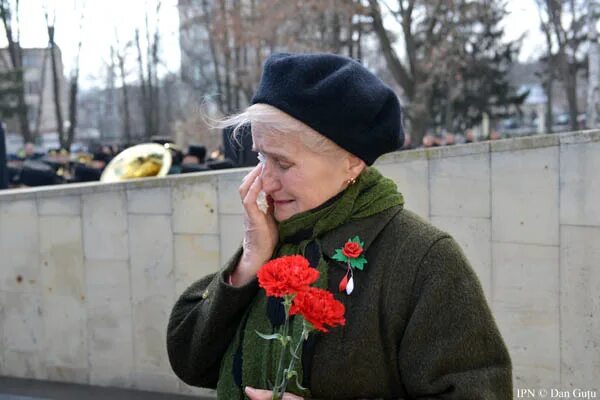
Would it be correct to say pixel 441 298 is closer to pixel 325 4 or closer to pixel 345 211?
pixel 345 211

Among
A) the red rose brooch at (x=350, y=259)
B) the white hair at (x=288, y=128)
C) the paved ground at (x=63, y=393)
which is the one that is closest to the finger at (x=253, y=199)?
the white hair at (x=288, y=128)

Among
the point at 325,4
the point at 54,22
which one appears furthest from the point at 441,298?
the point at 54,22

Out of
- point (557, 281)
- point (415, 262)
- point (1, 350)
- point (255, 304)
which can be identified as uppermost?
point (415, 262)

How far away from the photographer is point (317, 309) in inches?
71.2

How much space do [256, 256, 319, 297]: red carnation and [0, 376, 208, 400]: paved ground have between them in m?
5.22

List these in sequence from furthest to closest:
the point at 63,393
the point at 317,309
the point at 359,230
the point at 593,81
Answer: the point at 593,81 < the point at 63,393 < the point at 359,230 < the point at 317,309

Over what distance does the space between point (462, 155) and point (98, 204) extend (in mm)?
3231

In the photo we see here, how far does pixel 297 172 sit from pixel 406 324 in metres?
0.50

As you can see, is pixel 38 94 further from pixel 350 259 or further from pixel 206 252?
pixel 350 259

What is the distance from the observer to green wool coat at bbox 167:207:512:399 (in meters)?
1.95

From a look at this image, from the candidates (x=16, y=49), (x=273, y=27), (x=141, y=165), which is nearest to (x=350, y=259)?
(x=141, y=165)

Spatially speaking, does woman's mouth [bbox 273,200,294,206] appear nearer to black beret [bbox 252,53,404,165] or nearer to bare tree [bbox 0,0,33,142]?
black beret [bbox 252,53,404,165]

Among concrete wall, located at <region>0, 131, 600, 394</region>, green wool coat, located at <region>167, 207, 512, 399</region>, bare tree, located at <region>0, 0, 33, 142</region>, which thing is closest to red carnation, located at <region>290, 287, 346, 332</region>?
green wool coat, located at <region>167, 207, 512, 399</region>

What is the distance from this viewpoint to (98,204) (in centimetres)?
700
